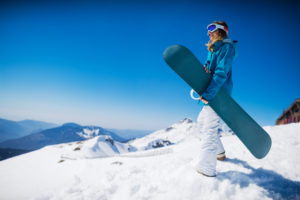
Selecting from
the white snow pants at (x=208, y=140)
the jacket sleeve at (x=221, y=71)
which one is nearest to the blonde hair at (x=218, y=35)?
the jacket sleeve at (x=221, y=71)

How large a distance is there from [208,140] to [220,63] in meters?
1.57

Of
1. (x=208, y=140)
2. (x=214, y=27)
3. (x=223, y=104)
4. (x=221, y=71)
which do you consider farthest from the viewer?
(x=214, y=27)

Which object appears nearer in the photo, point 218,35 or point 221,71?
point 221,71

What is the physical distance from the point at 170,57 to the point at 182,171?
8.12 feet

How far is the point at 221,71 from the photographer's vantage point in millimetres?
2871

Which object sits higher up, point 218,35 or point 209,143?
point 218,35

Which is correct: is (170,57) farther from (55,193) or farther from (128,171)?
(55,193)

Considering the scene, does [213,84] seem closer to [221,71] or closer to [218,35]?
[221,71]

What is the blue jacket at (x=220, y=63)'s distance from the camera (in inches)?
114

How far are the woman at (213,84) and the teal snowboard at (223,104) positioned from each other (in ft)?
0.54

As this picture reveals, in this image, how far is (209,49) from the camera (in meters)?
3.35

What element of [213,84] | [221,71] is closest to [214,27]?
[221,71]

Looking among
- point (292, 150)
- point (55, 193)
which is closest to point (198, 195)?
point (55, 193)

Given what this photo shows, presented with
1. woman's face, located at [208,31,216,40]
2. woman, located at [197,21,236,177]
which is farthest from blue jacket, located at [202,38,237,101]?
woman's face, located at [208,31,216,40]
